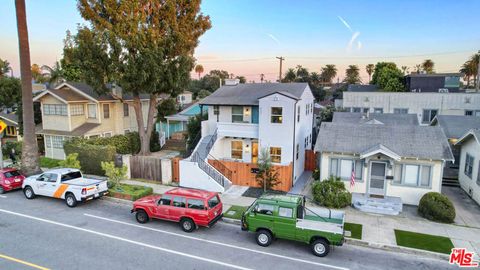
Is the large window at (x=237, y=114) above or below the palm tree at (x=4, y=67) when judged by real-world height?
below

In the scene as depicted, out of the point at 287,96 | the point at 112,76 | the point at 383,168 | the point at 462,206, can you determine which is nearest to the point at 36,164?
the point at 112,76

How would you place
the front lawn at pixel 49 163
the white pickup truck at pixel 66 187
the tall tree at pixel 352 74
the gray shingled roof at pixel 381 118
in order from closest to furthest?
the white pickup truck at pixel 66 187 → the front lawn at pixel 49 163 → the gray shingled roof at pixel 381 118 → the tall tree at pixel 352 74

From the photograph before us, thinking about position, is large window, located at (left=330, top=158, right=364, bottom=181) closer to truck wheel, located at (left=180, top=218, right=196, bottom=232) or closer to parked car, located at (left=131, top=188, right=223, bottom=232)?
parked car, located at (left=131, top=188, right=223, bottom=232)

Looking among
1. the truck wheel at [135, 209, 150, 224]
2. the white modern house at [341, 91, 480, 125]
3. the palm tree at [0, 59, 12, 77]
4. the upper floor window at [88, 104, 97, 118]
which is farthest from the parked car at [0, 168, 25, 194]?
the palm tree at [0, 59, 12, 77]

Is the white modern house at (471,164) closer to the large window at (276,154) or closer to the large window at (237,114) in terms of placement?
the large window at (276,154)
